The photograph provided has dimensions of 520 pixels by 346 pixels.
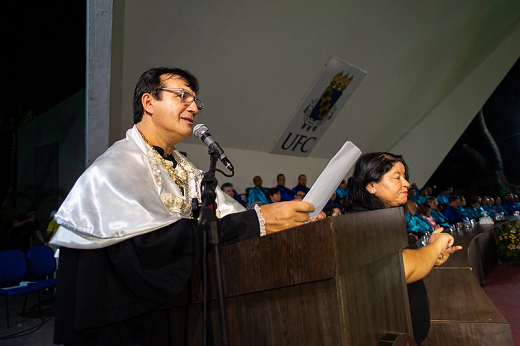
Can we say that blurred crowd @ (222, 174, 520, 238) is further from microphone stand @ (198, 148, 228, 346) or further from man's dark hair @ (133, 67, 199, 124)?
microphone stand @ (198, 148, 228, 346)

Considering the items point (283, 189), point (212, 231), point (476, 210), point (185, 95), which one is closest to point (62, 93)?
point (283, 189)

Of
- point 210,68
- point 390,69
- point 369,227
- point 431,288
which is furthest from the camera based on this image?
point 390,69

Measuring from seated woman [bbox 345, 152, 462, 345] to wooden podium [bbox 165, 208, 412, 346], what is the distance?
2.16 ft

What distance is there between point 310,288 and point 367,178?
1.21 m

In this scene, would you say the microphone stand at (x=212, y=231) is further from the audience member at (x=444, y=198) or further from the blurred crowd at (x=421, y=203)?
the audience member at (x=444, y=198)

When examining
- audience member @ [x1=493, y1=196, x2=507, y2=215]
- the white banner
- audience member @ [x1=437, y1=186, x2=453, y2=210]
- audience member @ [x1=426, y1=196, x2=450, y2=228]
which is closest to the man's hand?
the white banner

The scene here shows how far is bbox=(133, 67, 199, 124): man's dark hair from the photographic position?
63.6 inches

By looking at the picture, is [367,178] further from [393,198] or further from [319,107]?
[319,107]

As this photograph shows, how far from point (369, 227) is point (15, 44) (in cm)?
854

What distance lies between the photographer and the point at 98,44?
11.5 ft

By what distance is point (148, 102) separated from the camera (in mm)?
1617

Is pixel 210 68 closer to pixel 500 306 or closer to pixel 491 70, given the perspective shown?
pixel 500 306

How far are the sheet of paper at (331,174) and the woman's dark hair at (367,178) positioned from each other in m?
0.76

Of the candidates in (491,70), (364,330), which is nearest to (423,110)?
(491,70)
